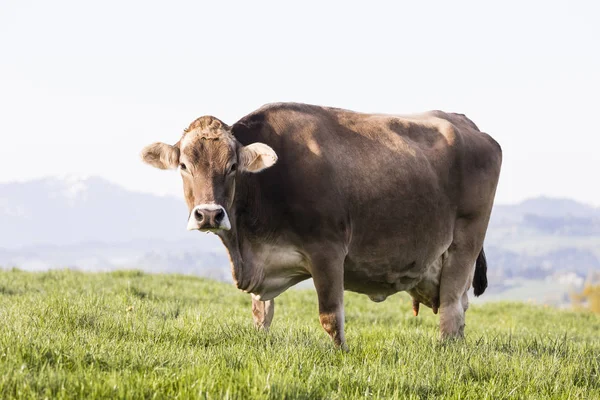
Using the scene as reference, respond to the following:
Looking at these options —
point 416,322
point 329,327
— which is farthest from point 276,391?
point 416,322

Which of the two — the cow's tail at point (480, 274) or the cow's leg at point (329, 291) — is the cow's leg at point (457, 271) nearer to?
the cow's tail at point (480, 274)

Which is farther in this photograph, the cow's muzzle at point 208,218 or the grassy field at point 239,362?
the cow's muzzle at point 208,218

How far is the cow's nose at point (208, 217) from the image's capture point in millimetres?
6551

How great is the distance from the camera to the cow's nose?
6.55 meters

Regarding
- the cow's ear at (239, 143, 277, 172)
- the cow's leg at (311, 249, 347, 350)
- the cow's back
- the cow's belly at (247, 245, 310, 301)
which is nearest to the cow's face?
the cow's ear at (239, 143, 277, 172)

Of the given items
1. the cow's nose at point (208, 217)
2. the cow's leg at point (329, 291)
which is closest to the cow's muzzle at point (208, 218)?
the cow's nose at point (208, 217)

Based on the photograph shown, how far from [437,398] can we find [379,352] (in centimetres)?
138

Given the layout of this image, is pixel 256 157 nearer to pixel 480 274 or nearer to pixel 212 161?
pixel 212 161

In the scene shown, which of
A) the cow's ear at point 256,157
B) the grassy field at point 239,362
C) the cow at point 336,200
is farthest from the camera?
the cow at point 336,200

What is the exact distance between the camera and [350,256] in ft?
25.6

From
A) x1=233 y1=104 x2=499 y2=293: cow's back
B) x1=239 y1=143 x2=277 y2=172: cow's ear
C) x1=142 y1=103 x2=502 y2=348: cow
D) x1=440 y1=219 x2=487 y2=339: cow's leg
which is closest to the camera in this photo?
x1=239 y1=143 x2=277 y2=172: cow's ear

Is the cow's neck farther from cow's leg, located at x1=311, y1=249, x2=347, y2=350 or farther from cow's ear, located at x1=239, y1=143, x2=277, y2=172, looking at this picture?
cow's leg, located at x1=311, y1=249, x2=347, y2=350

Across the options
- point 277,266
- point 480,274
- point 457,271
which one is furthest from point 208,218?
point 480,274

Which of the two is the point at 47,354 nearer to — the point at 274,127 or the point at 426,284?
the point at 274,127
